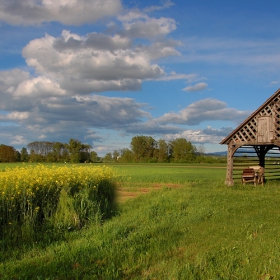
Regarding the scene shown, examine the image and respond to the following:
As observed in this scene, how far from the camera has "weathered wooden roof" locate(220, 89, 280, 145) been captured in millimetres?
21538

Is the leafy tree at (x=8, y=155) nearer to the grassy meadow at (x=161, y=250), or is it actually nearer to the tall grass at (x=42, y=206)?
the tall grass at (x=42, y=206)

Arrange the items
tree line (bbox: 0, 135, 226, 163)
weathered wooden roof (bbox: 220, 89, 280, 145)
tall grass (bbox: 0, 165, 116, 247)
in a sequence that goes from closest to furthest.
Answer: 1. tall grass (bbox: 0, 165, 116, 247)
2. weathered wooden roof (bbox: 220, 89, 280, 145)
3. tree line (bbox: 0, 135, 226, 163)

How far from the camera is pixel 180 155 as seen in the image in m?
86.7

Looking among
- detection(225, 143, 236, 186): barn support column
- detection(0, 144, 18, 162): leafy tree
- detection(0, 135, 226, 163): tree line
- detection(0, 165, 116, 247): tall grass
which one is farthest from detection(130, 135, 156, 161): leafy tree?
detection(0, 165, 116, 247): tall grass

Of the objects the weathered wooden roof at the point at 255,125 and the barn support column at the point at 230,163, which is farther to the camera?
the barn support column at the point at 230,163

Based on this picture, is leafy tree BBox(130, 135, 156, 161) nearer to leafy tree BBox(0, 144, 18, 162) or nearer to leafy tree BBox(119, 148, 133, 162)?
leafy tree BBox(119, 148, 133, 162)

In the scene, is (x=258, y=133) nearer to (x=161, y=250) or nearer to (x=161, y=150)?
(x=161, y=250)

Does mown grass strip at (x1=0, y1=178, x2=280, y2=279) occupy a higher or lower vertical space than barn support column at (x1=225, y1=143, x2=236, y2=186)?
lower

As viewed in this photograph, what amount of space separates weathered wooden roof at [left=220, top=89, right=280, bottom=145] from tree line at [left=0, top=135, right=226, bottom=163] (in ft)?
186

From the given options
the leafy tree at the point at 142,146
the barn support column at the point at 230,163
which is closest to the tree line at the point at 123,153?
the leafy tree at the point at 142,146

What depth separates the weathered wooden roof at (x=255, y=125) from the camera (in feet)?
70.7

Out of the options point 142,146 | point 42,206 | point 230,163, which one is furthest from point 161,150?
point 42,206

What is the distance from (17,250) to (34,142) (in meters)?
73.8

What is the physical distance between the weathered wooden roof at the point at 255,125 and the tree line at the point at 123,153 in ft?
186
